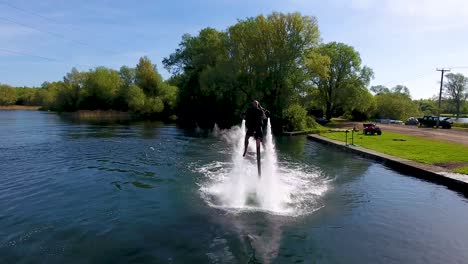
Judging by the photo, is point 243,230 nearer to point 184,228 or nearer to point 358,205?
point 184,228

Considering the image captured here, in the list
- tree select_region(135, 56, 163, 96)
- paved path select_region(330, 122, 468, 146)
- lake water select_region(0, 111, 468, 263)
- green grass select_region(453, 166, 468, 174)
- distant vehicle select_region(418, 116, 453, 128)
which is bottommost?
lake water select_region(0, 111, 468, 263)

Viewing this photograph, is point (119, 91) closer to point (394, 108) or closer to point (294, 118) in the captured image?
point (294, 118)

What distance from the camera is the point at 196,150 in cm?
2847

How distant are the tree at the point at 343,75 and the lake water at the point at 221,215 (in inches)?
1901

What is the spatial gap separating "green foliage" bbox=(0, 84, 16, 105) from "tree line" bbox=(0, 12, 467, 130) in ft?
185

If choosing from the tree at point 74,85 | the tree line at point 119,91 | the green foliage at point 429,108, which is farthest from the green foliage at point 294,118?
the tree at point 74,85

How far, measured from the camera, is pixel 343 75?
6812 cm

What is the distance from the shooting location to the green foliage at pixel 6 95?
14338 cm

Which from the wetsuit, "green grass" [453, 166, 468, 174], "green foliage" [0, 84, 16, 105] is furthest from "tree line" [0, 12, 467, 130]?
"green foliage" [0, 84, 16, 105]

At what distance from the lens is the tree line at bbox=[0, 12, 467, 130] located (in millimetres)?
51062

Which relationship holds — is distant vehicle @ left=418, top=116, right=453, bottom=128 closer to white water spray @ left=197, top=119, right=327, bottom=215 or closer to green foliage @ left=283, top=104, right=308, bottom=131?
green foliage @ left=283, top=104, right=308, bottom=131

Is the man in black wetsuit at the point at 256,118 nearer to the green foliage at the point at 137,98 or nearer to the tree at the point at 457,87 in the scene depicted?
the green foliage at the point at 137,98

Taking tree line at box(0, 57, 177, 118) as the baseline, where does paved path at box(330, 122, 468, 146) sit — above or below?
below

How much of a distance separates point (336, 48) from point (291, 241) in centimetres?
6479
